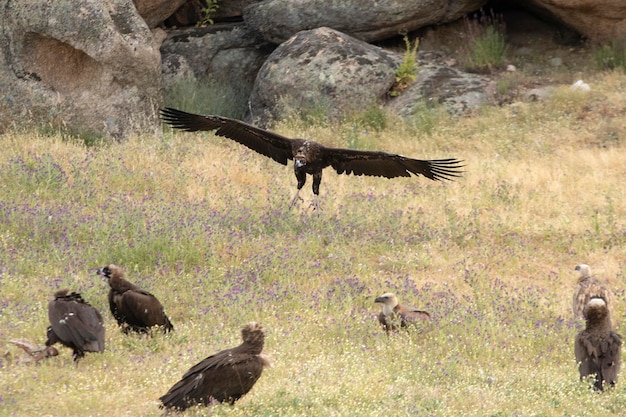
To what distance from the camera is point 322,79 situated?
645 inches

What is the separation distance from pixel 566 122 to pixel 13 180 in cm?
793

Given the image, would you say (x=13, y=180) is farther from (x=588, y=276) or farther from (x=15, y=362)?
(x=588, y=276)

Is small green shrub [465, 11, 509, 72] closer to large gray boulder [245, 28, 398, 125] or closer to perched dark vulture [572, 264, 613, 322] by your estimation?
large gray boulder [245, 28, 398, 125]

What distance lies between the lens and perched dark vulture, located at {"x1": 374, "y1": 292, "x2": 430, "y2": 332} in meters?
8.80

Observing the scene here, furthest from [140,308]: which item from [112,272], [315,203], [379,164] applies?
[315,203]

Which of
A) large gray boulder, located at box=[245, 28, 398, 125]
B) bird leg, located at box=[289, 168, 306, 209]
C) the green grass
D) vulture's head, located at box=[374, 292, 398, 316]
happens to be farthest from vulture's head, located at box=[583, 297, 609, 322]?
large gray boulder, located at box=[245, 28, 398, 125]

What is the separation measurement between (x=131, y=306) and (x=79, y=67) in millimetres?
8434

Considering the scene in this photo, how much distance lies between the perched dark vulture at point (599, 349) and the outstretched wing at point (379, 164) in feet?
11.4

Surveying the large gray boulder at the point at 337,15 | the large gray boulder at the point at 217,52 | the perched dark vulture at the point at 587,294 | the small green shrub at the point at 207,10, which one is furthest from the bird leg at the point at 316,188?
the small green shrub at the point at 207,10

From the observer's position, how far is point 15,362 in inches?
289

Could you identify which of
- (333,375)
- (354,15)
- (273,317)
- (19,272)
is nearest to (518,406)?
(333,375)

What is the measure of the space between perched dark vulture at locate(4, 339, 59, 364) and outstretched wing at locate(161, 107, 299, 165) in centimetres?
418

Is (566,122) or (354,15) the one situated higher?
(354,15)

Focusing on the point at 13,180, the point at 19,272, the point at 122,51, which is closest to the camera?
the point at 19,272
